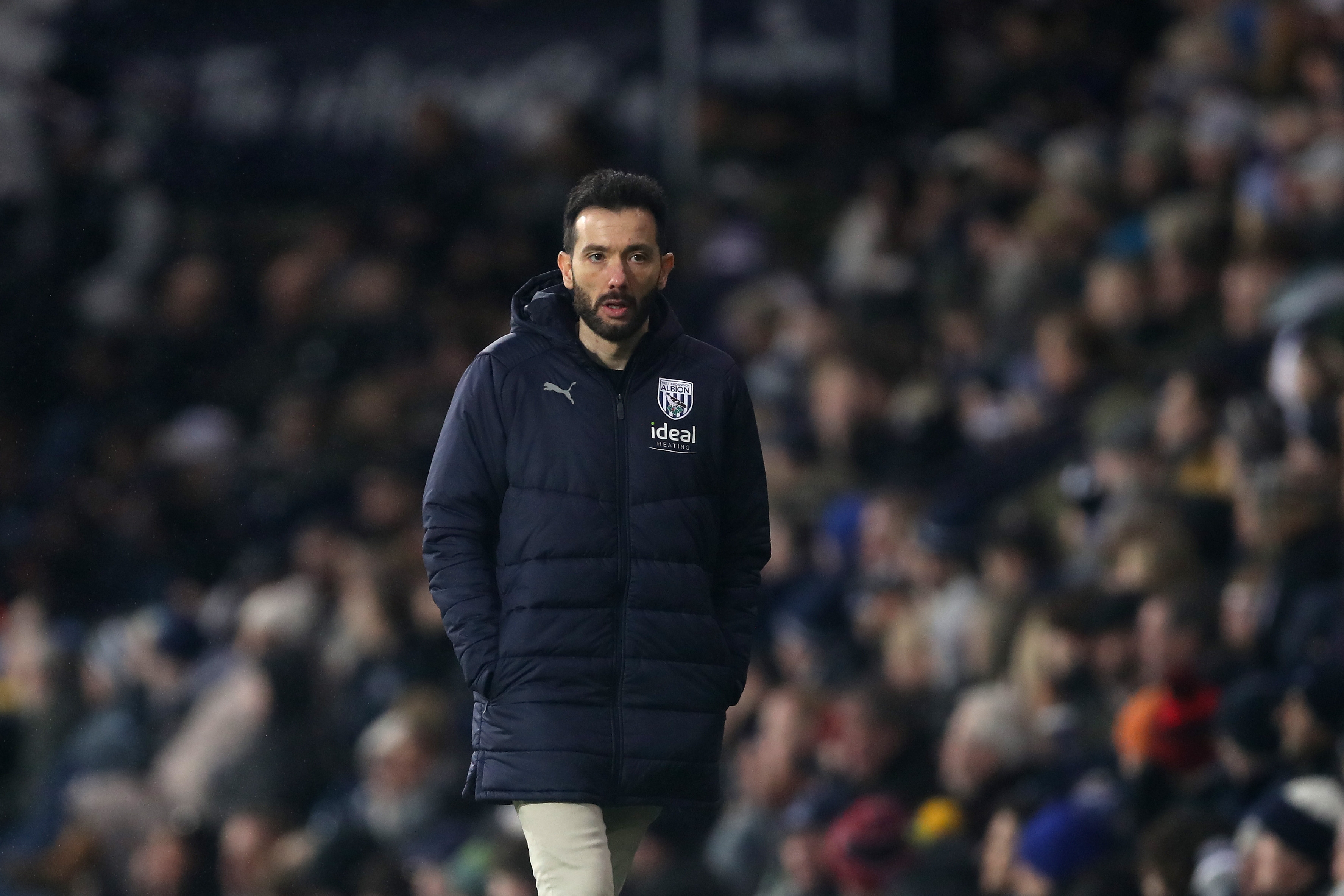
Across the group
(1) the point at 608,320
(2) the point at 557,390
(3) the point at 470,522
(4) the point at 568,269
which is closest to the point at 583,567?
(3) the point at 470,522

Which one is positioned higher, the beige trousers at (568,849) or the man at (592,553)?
the man at (592,553)

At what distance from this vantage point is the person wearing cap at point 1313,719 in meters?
6.29

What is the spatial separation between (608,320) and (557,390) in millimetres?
154

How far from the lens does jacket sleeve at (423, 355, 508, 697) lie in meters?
4.18

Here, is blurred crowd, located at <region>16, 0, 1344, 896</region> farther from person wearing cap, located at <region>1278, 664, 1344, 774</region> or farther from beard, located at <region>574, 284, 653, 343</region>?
beard, located at <region>574, 284, 653, 343</region>

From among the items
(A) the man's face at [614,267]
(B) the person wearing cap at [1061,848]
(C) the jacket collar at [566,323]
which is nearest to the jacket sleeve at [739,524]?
(C) the jacket collar at [566,323]

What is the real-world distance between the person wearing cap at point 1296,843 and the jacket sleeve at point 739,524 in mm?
2105

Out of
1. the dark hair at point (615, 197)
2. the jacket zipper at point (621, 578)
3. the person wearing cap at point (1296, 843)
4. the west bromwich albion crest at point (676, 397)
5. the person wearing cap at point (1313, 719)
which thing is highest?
the dark hair at point (615, 197)

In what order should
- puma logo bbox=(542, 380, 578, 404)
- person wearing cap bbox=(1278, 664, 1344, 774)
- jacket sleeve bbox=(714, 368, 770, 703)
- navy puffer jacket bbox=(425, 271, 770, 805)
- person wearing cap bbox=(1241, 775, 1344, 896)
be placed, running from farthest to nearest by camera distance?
person wearing cap bbox=(1278, 664, 1344, 774), person wearing cap bbox=(1241, 775, 1344, 896), jacket sleeve bbox=(714, 368, 770, 703), puma logo bbox=(542, 380, 578, 404), navy puffer jacket bbox=(425, 271, 770, 805)

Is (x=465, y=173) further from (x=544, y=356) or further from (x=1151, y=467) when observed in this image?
(x=544, y=356)

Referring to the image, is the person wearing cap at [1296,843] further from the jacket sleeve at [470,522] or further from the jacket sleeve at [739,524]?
Result: the jacket sleeve at [470,522]

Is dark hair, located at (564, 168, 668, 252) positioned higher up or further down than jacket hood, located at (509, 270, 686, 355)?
higher up

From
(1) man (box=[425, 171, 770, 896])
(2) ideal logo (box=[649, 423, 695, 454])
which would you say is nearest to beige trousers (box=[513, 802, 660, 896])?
(1) man (box=[425, 171, 770, 896])

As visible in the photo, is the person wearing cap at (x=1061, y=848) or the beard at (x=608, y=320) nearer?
the beard at (x=608, y=320)
